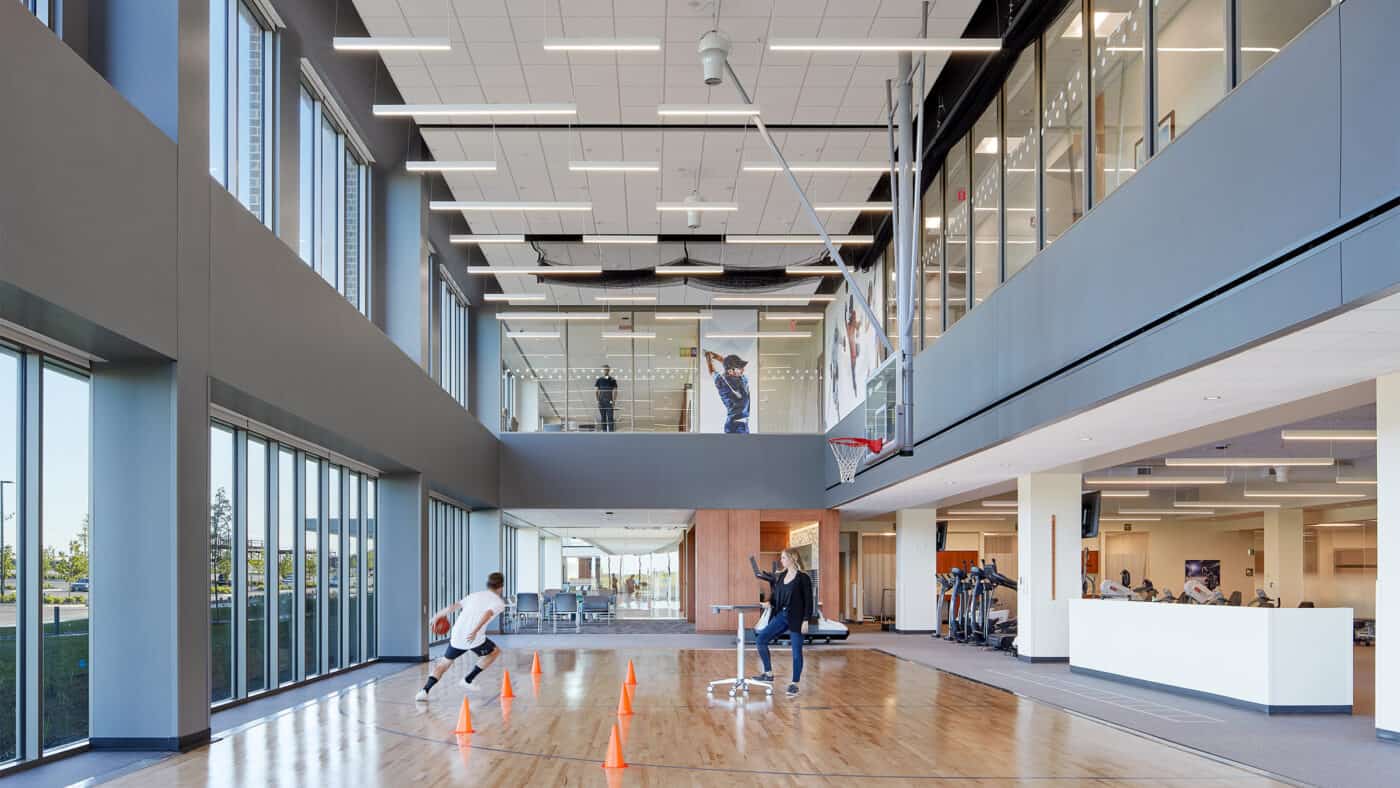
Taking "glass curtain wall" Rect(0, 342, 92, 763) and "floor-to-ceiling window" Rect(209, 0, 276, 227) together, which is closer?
"glass curtain wall" Rect(0, 342, 92, 763)

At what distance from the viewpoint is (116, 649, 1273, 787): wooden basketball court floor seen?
24.5 ft

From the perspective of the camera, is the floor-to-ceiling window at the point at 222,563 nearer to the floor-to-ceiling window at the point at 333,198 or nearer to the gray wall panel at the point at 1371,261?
the floor-to-ceiling window at the point at 333,198

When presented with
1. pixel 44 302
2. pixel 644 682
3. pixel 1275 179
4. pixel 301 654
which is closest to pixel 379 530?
pixel 301 654

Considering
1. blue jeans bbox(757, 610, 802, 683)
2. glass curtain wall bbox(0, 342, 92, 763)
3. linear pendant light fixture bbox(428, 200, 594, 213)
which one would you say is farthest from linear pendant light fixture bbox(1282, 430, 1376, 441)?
glass curtain wall bbox(0, 342, 92, 763)

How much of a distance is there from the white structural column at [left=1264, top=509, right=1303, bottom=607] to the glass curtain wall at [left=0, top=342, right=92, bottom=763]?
2280cm

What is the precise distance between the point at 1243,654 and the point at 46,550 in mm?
9837

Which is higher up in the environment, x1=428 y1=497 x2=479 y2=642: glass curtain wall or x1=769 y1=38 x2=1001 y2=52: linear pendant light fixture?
x1=769 y1=38 x2=1001 y2=52: linear pendant light fixture

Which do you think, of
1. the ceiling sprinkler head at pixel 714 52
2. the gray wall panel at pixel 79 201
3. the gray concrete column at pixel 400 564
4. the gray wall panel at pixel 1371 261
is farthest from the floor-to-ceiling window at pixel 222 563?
the gray wall panel at pixel 1371 261

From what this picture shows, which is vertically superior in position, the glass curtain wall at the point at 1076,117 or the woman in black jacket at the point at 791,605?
the glass curtain wall at the point at 1076,117

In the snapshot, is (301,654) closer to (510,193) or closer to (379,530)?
(379,530)

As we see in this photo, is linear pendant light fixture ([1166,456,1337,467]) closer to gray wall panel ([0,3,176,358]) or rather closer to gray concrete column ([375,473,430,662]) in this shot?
gray concrete column ([375,473,430,662])

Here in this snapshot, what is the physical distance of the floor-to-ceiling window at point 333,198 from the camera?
12.9 meters

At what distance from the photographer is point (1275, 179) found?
22.0ft

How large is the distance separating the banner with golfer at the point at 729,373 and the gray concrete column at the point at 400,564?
9442mm
